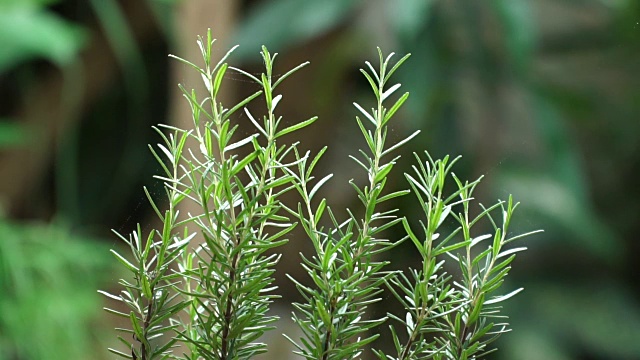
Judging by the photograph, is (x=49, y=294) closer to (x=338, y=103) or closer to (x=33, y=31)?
(x=33, y=31)

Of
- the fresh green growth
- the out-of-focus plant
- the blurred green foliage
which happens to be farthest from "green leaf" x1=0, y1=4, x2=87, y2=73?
the fresh green growth

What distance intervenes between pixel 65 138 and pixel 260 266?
0.90 meters

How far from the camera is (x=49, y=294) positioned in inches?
23.5

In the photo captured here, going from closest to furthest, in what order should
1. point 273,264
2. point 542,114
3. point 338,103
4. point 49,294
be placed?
point 273,264, point 49,294, point 542,114, point 338,103

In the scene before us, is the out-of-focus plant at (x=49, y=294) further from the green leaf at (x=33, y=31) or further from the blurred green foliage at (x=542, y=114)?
the blurred green foliage at (x=542, y=114)

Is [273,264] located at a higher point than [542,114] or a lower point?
lower

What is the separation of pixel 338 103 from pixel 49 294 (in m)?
0.59

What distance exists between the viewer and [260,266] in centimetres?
13

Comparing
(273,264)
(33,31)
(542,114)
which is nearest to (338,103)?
(542,114)

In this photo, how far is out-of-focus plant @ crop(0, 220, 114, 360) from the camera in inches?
20.8

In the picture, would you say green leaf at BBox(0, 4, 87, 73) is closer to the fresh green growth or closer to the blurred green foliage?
the blurred green foliage

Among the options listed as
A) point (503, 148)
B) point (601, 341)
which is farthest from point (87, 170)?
point (601, 341)

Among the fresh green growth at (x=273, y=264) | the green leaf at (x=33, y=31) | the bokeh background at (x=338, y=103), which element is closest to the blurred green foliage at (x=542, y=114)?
the bokeh background at (x=338, y=103)

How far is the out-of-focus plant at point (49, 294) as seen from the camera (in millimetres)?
529
